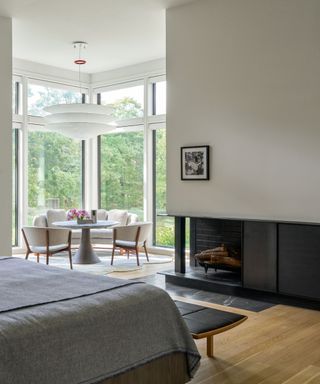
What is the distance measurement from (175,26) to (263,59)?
137 cm

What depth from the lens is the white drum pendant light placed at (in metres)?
6.50

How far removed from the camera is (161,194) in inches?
333

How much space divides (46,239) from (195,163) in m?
2.44

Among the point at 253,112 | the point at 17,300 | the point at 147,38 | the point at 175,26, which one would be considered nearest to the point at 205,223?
the point at 253,112

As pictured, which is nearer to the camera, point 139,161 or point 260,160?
point 260,160

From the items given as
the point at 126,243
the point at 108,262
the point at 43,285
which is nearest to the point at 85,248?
the point at 108,262

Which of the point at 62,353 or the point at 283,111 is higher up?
the point at 283,111

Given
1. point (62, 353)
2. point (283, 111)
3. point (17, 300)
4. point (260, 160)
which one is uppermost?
point (283, 111)

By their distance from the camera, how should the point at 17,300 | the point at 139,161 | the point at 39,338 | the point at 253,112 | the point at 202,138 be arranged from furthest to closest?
the point at 139,161
the point at 202,138
the point at 253,112
the point at 17,300
the point at 39,338

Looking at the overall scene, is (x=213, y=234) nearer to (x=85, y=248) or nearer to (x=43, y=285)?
(x=85, y=248)

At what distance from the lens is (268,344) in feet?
12.1

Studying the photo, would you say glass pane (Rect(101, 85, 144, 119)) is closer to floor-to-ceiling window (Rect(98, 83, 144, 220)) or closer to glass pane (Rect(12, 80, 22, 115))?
floor-to-ceiling window (Rect(98, 83, 144, 220))

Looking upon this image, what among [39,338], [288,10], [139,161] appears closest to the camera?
[39,338]

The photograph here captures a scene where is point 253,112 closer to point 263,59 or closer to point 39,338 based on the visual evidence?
point 263,59
